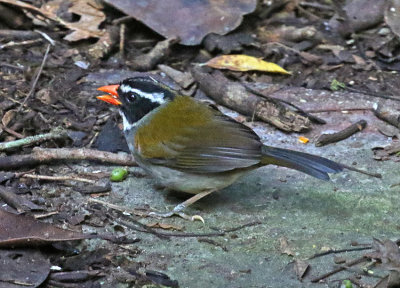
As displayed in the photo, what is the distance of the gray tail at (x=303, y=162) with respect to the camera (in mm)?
5145

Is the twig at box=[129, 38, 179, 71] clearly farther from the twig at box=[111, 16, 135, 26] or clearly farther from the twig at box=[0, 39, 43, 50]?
the twig at box=[0, 39, 43, 50]

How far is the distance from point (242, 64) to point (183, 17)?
2.71ft

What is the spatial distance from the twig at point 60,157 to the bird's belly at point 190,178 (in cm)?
49

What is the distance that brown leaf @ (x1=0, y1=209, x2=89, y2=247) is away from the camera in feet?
14.6

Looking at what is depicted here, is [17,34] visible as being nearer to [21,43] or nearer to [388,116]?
[21,43]

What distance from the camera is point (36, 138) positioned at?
5.91 m

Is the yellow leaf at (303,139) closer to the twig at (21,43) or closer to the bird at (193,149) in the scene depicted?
the bird at (193,149)

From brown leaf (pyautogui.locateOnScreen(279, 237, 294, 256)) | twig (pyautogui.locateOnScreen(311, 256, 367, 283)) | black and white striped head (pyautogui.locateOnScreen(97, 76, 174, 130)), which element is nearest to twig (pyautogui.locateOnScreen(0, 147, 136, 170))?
black and white striped head (pyautogui.locateOnScreen(97, 76, 174, 130))

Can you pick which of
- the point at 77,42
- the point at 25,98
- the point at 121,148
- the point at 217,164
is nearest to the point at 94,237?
the point at 217,164

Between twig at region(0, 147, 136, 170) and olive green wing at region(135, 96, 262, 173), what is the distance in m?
0.46

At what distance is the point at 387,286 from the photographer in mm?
4172

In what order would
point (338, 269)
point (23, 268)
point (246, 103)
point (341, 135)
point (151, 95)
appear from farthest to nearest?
point (246, 103) → point (341, 135) → point (151, 95) → point (338, 269) → point (23, 268)

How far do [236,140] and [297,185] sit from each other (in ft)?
2.23

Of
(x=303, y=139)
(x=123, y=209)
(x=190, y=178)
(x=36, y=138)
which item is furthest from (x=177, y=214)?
(x=303, y=139)
